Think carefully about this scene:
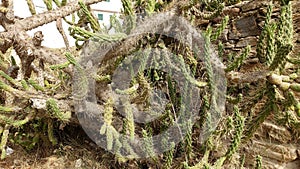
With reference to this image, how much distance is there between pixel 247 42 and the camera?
8.13ft

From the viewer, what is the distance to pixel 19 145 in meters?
2.81

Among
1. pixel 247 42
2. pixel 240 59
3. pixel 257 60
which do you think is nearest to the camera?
pixel 240 59

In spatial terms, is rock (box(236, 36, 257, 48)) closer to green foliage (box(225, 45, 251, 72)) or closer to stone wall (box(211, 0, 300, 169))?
stone wall (box(211, 0, 300, 169))

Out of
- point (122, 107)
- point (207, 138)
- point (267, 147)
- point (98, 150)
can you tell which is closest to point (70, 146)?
point (98, 150)

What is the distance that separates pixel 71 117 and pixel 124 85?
54 cm

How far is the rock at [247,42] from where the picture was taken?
2.43m

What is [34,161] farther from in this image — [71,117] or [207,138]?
[207,138]

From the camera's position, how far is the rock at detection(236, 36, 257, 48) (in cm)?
243

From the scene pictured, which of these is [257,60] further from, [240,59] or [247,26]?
[240,59]

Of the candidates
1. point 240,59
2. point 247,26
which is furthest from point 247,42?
point 240,59

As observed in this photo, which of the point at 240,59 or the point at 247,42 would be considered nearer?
the point at 240,59

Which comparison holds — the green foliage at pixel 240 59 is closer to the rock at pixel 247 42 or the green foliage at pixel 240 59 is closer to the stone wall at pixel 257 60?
the stone wall at pixel 257 60

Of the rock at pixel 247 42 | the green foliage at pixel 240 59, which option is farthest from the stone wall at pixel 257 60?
the green foliage at pixel 240 59

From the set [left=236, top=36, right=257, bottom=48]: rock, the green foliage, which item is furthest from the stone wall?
the green foliage
